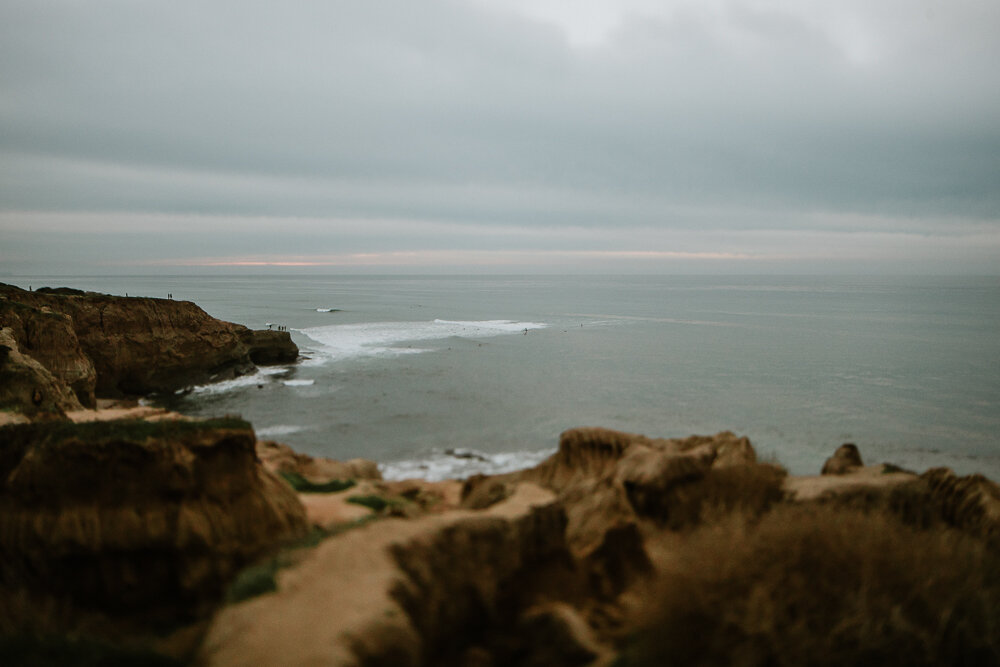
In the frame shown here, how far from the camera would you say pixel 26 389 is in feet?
67.4

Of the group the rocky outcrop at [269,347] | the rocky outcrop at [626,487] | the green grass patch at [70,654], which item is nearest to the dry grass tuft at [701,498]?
the rocky outcrop at [626,487]

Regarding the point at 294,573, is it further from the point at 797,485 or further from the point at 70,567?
the point at 797,485

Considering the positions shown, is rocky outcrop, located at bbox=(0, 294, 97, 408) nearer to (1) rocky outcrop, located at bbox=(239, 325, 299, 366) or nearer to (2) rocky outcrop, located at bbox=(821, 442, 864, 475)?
(1) rocky outcrop, located at bbox=(239, 325, 299, 366)

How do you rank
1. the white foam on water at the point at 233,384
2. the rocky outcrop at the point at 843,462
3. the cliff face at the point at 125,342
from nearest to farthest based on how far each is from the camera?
1. the rocky outcrop at the point at 843,462
2. the cliff face at the point at 125,342
3. the white foam on water at the point at 233,384

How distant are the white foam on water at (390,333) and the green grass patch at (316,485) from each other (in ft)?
112

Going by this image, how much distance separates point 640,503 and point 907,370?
40.3 meters

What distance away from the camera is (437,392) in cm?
3516

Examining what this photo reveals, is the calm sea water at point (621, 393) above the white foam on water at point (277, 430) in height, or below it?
above

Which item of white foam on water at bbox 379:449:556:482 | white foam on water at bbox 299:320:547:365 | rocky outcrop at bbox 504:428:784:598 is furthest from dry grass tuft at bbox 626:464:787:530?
white foam on water at bbox 299:320:547:365

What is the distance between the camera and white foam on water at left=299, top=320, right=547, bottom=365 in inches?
2072

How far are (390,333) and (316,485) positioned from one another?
52332 mm

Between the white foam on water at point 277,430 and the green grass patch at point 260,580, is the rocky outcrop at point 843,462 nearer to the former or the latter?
the green grass patch at point 260,580

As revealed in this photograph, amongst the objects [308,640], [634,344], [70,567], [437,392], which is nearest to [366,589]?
[308,640]

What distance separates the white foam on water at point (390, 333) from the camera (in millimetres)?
52625
